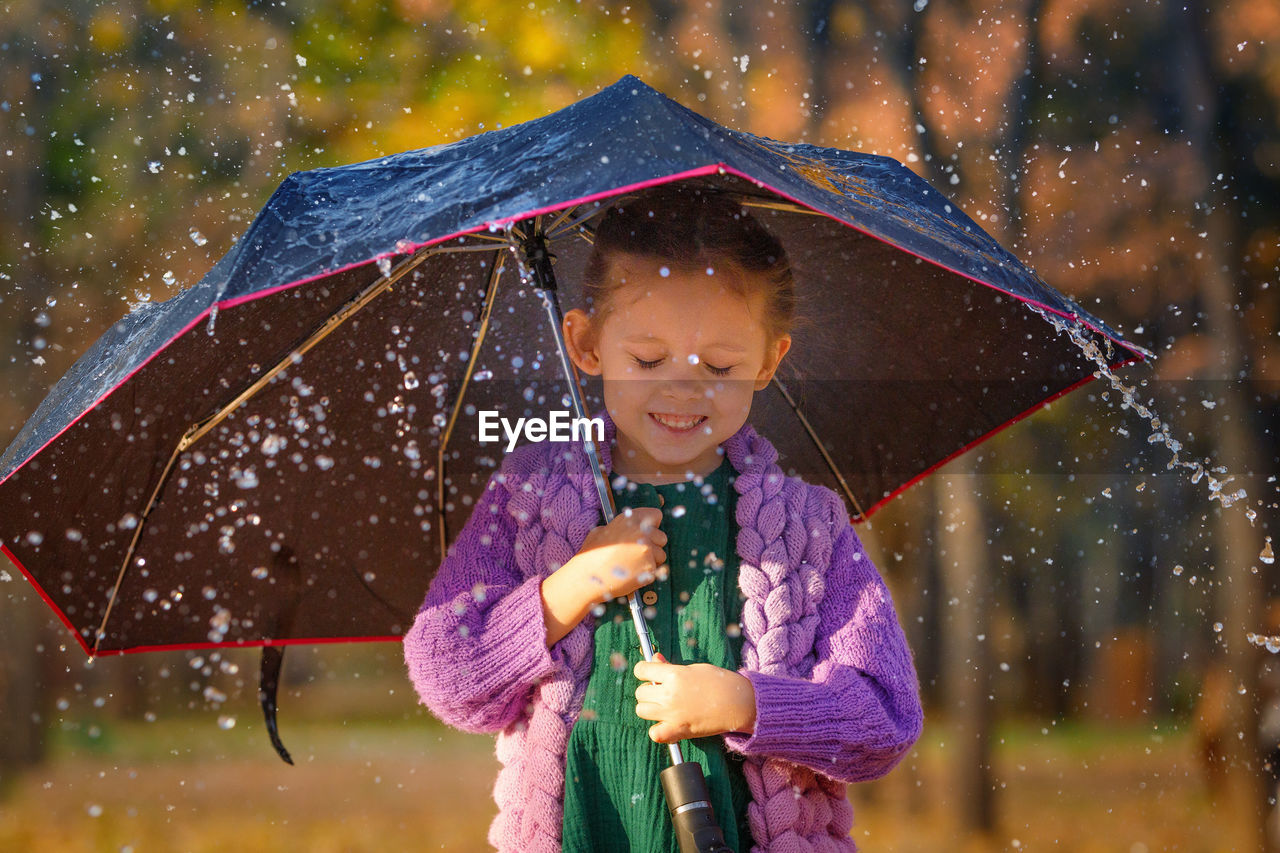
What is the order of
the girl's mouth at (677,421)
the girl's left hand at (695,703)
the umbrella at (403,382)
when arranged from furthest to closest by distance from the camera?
1. the girl's mouth at (677,421)
2. the girl's left hand at (695,703)
3. the umbrella at (403,382)

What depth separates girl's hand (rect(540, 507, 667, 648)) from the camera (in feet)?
7.41

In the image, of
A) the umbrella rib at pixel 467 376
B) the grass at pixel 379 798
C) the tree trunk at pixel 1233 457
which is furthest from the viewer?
the grass at pixel 379 798

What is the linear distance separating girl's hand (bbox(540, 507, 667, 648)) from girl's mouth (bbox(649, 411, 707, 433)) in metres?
0.17

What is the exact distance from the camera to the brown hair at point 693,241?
2.37m

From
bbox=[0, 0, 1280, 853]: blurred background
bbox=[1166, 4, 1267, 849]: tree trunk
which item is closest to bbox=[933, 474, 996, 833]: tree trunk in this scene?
bbox=[0, 0, 1280, 853]: blurred background

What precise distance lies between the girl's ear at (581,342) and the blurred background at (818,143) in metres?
5.28

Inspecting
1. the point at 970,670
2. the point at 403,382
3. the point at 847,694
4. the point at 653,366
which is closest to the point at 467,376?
the point at 403,382

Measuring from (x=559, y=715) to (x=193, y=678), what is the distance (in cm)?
1432

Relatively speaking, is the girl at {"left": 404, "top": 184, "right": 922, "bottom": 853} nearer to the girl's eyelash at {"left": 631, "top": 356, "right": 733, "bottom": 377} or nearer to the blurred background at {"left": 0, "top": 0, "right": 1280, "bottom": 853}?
the girl's eyelash at {"left": 631, "top": 356, "right": 733, "bottom": 377}

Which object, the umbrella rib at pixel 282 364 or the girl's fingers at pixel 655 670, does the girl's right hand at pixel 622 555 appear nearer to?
the girl's fingers at pixel 655 670

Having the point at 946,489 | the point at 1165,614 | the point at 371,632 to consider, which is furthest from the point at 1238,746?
the point at 1165,614

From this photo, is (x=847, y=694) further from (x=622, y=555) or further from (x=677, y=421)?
(x=677, y=421)

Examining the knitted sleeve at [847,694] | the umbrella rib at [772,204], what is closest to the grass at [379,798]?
the knitted sleeve at [847,694]

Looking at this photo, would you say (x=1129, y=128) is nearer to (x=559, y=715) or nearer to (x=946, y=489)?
(x=946, y=489)
